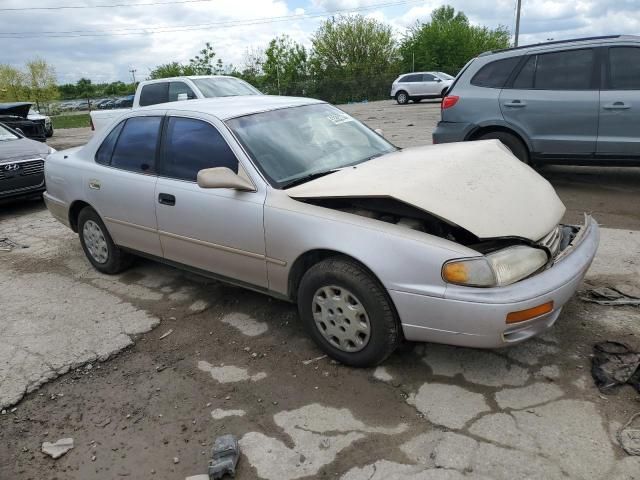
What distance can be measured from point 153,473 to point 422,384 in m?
1.50

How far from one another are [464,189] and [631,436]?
1.51 meters

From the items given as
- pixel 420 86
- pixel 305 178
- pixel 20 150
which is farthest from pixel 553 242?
pixel 420 86

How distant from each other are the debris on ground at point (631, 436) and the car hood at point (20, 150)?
8181 mm

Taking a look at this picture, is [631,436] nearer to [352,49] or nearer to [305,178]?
[305,178]

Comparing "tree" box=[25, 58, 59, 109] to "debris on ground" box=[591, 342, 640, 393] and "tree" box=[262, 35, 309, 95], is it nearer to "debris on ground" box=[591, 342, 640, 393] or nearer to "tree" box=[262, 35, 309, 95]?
"tree" box=[262, 35, 309, 95]

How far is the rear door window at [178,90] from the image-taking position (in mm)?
9861

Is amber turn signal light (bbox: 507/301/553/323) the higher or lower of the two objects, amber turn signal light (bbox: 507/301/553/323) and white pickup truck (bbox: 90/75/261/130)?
the lower

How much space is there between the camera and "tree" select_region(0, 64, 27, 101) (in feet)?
125

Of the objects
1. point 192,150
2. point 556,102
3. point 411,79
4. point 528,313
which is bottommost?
point 528,313

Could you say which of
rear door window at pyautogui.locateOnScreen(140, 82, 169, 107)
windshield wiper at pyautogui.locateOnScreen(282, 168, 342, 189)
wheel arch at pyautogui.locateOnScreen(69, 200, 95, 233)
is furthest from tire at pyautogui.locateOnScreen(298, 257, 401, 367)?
rear door window at pyautogui.locateOnScreen(140, 82, 169, 107)

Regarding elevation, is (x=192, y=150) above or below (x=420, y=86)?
below

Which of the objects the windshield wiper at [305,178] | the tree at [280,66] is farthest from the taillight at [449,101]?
the tree at [280,66]

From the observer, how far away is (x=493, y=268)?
2738 millimetres

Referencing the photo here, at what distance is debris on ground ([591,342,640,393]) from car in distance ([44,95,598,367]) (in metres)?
0.42
